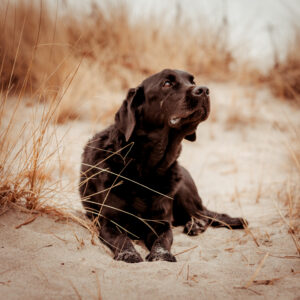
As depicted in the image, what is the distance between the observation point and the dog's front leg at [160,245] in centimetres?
216

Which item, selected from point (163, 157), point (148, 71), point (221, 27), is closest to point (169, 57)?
point (148, 71)

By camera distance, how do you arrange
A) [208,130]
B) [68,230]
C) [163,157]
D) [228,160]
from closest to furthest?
[68,230] < [163,157] < [228,160] < [208,130]

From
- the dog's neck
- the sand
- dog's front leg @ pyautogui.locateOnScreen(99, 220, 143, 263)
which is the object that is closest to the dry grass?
the sand

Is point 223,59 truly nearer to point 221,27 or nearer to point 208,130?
point 221,27

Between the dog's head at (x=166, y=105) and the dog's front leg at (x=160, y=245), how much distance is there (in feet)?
2.59

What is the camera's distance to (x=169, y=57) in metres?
6.78

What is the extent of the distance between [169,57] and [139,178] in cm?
471

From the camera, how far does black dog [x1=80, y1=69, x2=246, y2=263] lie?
2.53 m

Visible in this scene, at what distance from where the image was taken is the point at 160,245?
2295 mm

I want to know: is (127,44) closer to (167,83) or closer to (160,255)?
(167,83)

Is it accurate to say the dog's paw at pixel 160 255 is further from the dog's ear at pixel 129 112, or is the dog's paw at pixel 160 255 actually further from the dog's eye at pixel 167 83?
the dog's eye at pixel 167 83

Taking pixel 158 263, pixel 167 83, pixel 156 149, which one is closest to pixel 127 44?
pixel 167 83

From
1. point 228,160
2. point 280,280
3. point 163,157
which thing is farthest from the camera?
point 228,160

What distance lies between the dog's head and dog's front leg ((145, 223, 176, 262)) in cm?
79
